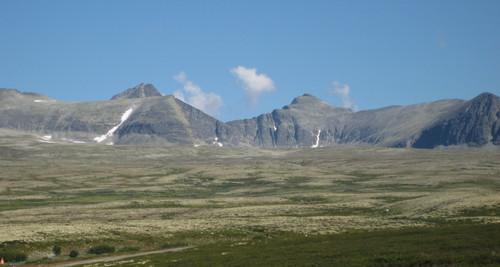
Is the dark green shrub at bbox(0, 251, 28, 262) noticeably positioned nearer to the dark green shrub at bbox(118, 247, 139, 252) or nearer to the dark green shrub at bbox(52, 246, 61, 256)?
the dark green shrub at bbox(52, 246, 61, 256)

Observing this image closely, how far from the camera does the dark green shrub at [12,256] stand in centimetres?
6073

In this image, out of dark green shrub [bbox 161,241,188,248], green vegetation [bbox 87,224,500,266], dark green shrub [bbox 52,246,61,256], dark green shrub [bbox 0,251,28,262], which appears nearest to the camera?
green vegetation [bbox 87,224,500,266]

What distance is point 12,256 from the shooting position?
61.2 m

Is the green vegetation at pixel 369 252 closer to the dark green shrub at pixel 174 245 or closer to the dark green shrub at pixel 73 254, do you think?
the dark green shrub at pixel 174 245

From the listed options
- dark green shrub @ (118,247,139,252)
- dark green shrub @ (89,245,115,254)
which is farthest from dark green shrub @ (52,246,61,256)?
dark green shrub @ (118,247,139,252)

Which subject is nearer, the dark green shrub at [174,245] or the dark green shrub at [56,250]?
the dark green shrub at [56,250]

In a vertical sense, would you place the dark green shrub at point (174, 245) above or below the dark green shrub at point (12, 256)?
above

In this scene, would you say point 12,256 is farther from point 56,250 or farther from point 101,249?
point 101,249

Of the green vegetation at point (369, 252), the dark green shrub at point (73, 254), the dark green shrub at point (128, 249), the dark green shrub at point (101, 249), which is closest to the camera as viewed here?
the green vegetation at point (369, 252)

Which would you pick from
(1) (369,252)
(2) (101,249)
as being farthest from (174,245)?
(1) (369,252)

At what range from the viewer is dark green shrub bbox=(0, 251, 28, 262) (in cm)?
6073

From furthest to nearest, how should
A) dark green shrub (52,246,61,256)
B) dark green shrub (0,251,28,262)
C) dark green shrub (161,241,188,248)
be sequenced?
dark green shrub (161,241,188,248) < dark green shrub (52,246,61,256) < dark green shrub (0,251,28,262)

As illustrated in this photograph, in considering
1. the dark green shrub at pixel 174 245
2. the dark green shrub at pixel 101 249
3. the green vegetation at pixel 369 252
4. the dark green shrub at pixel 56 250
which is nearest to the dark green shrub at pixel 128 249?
the dark green shrub at pixel 101 249

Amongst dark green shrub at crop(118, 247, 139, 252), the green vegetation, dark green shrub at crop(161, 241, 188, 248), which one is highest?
the green vegetation
